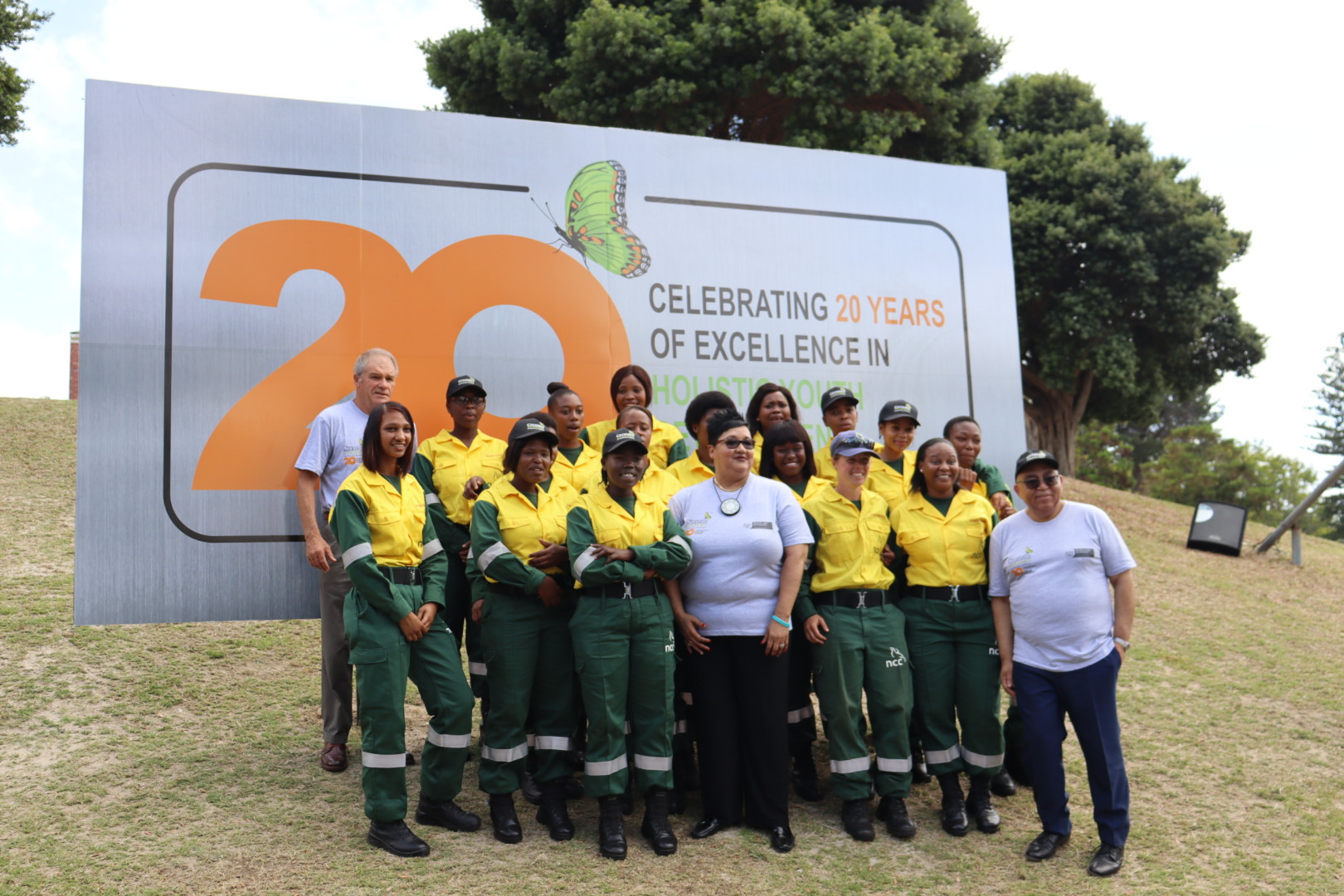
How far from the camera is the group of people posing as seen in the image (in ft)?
13.7

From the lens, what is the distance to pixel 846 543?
4.59 meters

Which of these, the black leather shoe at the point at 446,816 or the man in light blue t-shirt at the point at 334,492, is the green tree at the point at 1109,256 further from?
the black leather shoe at the point at 446,816

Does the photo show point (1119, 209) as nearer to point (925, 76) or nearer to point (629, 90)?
point (925, 76)

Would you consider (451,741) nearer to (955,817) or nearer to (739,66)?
(955,817)

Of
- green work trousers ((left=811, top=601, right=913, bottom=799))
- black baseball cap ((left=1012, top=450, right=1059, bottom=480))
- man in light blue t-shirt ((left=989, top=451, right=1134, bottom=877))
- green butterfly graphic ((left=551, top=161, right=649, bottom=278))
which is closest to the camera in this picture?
man in light blue t-shirt ((left=989, top=451, right=1134, bottom=877))

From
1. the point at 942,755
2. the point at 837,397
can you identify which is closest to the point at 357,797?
the point at 942,755

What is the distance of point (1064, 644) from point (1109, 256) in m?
14.1

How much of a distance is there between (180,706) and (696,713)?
3.33 meters

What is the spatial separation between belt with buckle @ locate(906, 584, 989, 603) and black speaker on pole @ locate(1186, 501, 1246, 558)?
9.32 metres

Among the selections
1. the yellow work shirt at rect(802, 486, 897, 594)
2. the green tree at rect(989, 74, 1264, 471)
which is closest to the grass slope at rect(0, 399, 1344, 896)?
the yellow work shirt at rect(802, 486, 897, 594)

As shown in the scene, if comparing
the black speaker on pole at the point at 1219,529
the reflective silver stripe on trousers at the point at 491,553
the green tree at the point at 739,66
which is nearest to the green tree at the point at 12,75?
the green tree at the point at 739,66

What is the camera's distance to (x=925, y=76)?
11.9m

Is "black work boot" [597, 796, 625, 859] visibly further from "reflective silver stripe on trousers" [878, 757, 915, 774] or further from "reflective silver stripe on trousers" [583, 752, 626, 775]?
"reflective silver stripe on trousers" [878, 757, 915, 774]

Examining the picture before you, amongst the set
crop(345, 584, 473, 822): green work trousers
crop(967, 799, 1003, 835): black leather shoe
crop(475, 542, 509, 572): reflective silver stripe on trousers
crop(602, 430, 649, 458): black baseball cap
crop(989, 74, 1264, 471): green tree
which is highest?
crop(989, 74, 1264, 471): green tree
